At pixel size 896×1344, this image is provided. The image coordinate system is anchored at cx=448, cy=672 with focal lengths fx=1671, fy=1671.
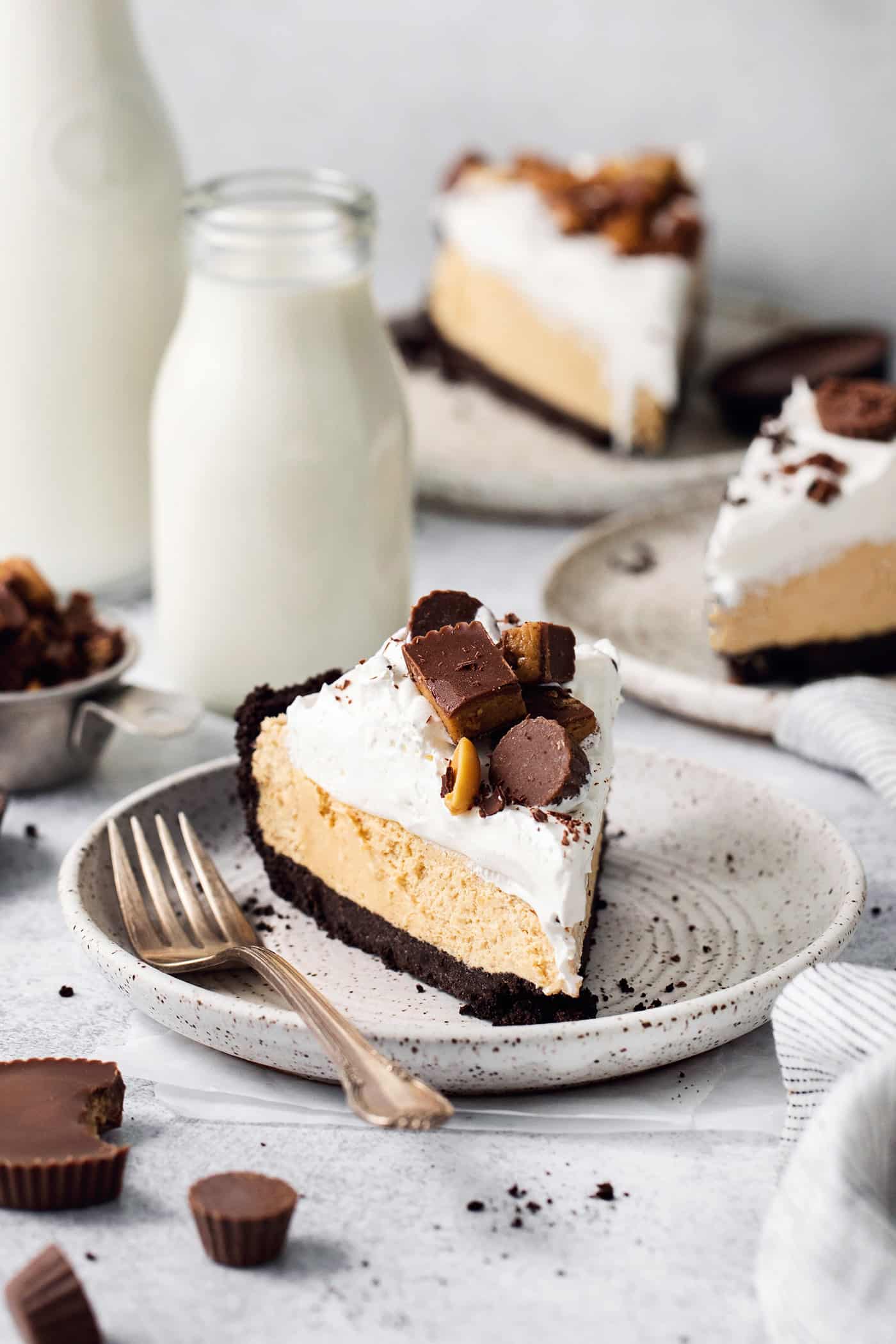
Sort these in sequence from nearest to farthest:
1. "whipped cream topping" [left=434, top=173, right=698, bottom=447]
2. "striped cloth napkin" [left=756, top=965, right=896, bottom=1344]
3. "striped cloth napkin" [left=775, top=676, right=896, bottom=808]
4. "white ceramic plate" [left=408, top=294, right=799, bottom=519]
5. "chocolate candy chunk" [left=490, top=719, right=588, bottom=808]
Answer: "striped cloth napkin" [left=756, top=965, right=896, bottom=1344], "chocolate candy chunk" [left=490, top=719, right=588, bottom=808], "striped cloth napkin" [left=775, top=676, right=896, bottom=808], "white ceramic plate" [left=408, top=294, right=799, bottom=519], "whipped cream topping" [left=434, top=173, right=698, bottom=447]

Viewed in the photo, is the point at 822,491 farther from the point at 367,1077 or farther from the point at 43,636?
the point at 367,1077

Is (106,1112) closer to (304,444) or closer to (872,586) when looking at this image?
(304,444)

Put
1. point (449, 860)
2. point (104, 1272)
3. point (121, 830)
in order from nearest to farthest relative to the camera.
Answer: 1. point (104, 1272)
2. point (449, 860)
3. point (121, 830)

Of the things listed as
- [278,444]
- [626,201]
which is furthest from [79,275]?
[626,201]

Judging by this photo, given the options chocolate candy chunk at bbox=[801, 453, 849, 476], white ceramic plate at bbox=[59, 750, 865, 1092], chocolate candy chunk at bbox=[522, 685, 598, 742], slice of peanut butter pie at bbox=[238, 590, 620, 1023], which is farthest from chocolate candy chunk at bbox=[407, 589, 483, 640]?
chocolate candy chunk at bbox=[801, 453, 849, 476]

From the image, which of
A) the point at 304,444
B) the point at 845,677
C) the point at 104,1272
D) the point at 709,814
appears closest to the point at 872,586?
the point at 845,677

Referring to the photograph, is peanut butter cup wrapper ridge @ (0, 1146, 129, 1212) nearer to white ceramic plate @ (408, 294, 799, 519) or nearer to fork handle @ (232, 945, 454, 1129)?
fork handle @ (232, 945, 454, 1129)
